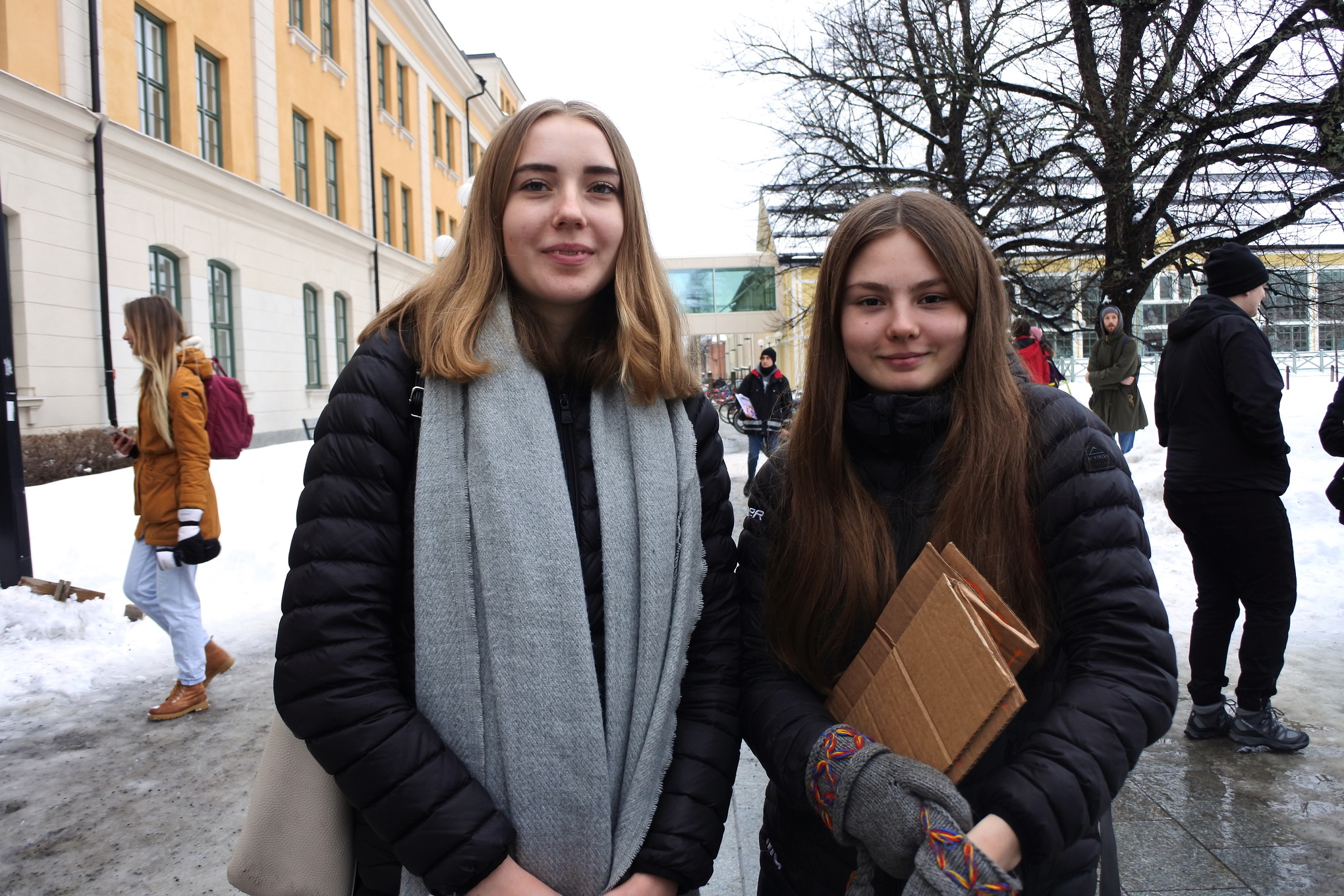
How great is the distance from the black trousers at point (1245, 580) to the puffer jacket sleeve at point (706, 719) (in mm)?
2987

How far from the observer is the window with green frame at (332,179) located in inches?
820

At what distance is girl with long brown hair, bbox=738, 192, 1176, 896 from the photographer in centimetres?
137

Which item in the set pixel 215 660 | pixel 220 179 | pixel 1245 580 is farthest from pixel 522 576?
pixel 220 179

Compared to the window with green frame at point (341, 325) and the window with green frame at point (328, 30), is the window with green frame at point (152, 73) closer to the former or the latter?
the window with green frame at point (328, 30)

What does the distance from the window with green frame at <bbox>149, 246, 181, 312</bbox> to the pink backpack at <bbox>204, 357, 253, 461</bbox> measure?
10.6 metres

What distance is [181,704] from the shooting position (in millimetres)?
4504

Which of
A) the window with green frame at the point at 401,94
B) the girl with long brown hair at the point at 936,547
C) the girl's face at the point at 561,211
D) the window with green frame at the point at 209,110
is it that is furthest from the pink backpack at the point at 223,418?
the window with green frame at the point at 401,94

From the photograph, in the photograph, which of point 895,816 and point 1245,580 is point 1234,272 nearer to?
point 1245,580

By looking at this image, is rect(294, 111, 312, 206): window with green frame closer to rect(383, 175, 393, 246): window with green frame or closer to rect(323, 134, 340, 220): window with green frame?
rect(323, 134, 340, 220): window with green frame

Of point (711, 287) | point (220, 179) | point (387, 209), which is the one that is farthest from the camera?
point (711, 287)

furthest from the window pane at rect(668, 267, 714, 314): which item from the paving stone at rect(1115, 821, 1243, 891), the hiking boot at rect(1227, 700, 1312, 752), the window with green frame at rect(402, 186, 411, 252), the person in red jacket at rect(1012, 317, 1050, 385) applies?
the paving stone at rect(1115, 821, 1243, 891)

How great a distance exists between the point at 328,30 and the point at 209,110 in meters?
6.25

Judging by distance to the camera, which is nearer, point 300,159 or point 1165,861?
point 1165,861

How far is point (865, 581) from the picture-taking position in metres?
1.70
